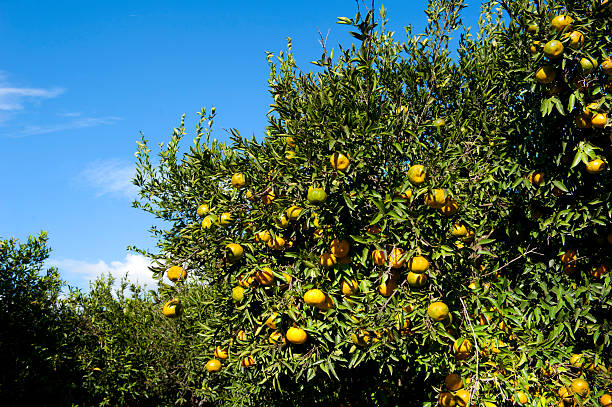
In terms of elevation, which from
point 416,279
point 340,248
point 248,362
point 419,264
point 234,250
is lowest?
point 248,362

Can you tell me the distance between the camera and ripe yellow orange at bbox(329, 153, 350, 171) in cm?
377

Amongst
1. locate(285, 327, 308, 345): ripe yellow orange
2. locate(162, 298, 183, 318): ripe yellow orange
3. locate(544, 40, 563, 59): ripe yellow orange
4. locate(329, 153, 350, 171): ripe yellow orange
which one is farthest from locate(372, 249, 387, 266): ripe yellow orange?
locate(544, 40, 563, 59): ripe yellow orange

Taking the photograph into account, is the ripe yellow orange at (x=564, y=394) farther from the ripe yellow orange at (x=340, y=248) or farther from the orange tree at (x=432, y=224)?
the ripe yellow orange at (x=340, y=248)

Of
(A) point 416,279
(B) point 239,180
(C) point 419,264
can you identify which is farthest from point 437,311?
(B) point 239,180

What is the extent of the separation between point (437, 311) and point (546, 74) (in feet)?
8.01

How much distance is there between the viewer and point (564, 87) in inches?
158

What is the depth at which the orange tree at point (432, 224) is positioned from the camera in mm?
3816

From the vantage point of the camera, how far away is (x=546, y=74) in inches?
152

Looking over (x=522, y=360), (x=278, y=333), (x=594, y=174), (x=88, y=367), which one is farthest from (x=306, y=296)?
(x=88, y=367)

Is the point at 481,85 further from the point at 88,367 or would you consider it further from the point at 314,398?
the point at 88,367

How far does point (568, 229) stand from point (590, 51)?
1.78 m

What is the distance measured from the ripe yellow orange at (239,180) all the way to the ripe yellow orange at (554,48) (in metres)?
3.20

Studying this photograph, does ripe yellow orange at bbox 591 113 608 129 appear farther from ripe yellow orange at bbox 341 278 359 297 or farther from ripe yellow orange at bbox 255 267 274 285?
ripe yellow orange at bbox 255 267 274 285

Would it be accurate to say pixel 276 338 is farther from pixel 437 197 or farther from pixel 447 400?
pixel 437 197
